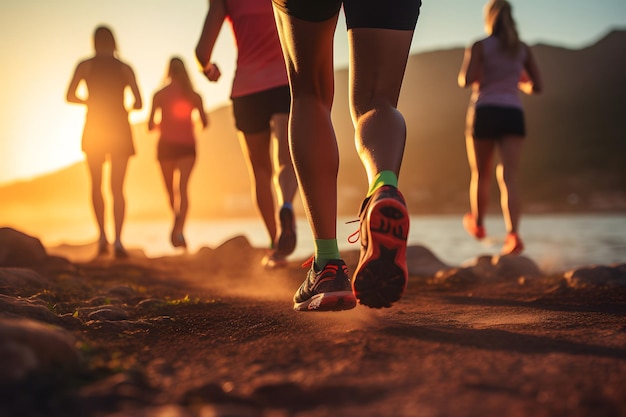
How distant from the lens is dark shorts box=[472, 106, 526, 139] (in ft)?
18.1

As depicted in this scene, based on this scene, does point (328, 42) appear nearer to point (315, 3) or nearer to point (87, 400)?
point (315, 3)

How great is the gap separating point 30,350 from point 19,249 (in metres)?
4.61

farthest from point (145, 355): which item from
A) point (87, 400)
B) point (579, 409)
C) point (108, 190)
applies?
point (108, 190)

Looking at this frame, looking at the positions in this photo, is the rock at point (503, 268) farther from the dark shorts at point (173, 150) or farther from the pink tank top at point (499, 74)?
the dark shorts at point (173, 150)

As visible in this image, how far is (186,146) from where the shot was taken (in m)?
7.27

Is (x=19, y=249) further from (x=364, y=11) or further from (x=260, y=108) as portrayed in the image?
(x=364, y=11)

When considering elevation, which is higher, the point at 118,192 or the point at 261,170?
the point at 118,192

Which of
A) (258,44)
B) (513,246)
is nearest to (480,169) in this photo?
(513,246)

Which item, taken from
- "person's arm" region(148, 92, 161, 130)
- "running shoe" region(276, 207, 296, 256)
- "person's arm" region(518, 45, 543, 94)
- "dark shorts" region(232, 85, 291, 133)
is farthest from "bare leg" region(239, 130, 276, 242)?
"person's arm" region(148, 92, 161, 130)

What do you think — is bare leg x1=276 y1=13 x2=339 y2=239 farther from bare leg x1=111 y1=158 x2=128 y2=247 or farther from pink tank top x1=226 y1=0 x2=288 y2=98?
bare leg x1=111 y1=158 x2=128 y2=247

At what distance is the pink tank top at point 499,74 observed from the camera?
18.3ft

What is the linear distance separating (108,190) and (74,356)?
5.74 metres

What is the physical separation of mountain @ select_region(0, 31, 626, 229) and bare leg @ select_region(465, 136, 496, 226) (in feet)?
187

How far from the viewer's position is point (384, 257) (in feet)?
5.99
